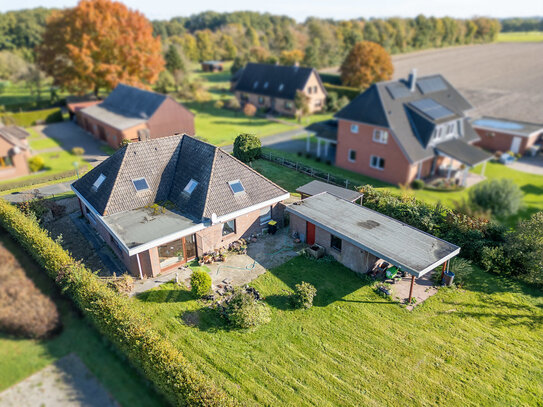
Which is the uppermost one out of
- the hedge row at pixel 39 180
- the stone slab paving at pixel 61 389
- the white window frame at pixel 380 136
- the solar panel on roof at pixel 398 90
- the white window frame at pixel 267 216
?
the stone slab paving at pixel 61 389

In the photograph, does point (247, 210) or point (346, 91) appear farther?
point (346, 91)

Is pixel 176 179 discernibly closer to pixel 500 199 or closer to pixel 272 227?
pixel 272 227

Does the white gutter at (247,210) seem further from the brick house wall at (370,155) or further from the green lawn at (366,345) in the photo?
the brick house wall at (370,155)

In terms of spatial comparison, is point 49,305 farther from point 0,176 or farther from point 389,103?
point 0,176

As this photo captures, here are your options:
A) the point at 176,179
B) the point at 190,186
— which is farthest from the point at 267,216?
the point at 176,179

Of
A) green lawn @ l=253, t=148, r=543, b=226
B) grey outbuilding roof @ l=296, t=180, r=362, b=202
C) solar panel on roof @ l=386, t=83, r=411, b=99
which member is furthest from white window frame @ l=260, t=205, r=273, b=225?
solar panel on roof @ l=386, t=83, r=411, b=99

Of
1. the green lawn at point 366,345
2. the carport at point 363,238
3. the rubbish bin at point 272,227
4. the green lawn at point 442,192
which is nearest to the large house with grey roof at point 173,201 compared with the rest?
the rubbish bin at point 272,227

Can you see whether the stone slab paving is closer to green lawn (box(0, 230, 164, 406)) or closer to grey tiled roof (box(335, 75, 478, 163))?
green lawn (box(0, 230, 164, 406))
